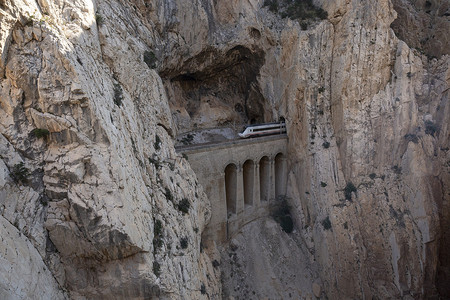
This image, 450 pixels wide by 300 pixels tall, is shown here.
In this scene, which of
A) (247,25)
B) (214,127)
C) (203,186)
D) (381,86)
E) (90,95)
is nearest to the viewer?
(90,95)

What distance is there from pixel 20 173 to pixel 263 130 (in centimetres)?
1868

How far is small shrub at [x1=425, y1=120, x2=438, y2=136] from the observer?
77.3 ft

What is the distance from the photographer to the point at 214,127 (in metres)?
29.9

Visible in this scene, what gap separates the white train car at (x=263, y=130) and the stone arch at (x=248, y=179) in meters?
2.37

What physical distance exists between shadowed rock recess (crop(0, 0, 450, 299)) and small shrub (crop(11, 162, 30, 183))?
74 mm

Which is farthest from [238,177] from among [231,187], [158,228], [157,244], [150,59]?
[150,59]

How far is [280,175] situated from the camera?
2836 cm

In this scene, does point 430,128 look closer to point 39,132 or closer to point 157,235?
point 157,235

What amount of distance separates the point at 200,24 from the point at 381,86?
15799 millimetres

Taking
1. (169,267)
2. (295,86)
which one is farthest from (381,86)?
(169,267)

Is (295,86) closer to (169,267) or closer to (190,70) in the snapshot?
(190,70)

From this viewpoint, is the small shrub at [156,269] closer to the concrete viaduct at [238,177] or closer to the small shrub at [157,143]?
the small shrub at [157,143]

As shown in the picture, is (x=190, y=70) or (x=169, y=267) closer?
(x=169, y=267)

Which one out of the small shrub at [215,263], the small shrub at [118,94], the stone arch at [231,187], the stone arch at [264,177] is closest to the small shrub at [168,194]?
the small shrub at [118,94]
